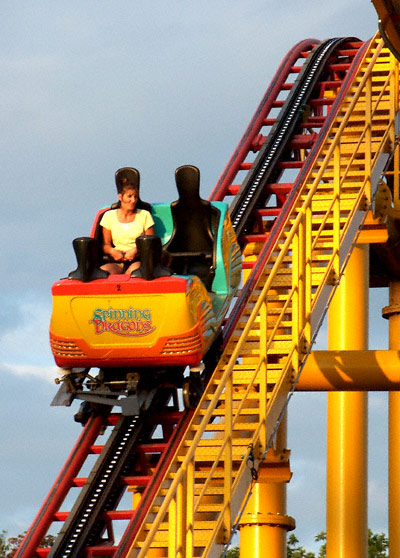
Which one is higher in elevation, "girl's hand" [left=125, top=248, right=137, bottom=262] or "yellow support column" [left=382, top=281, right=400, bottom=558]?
"yellow support column" [left=382, top=281, right=400, bottom=558]

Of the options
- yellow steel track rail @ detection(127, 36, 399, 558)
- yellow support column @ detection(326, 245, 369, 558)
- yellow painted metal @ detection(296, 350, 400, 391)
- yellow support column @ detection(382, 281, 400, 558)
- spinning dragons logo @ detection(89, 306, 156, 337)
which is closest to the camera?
yellow steel track rail @ detection(127, 36, 399, 558)

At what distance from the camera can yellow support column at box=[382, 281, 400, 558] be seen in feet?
42.6

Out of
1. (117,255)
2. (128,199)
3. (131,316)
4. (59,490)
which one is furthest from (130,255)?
(59,490)

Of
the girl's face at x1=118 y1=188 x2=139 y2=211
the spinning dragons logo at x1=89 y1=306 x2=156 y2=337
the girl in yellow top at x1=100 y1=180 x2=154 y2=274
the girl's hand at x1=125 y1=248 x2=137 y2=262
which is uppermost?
the girl's face at x1=118 y1=188 x2=139 y2=211

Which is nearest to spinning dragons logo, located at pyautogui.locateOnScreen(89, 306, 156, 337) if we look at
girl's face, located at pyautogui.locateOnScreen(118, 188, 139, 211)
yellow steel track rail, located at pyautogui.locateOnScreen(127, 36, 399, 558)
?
yellow steel track rail, located at pyautogui.locateOnScreen(127, 36, 399, 558)

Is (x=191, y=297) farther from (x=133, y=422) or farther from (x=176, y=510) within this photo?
(x=176, y=510)

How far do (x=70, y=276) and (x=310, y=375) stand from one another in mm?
3372

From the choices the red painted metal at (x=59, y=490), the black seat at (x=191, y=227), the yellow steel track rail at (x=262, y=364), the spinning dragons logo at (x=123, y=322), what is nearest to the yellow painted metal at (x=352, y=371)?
the yellow steel track rail at (x=262, y=364)

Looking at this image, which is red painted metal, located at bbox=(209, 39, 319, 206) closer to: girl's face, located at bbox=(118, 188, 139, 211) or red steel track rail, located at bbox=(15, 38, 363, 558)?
red steel track rail, located at bbox=(15, 38, 363, 558)

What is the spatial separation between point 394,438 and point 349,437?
1.09m

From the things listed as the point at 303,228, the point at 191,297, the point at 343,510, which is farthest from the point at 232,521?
the point at 343,510

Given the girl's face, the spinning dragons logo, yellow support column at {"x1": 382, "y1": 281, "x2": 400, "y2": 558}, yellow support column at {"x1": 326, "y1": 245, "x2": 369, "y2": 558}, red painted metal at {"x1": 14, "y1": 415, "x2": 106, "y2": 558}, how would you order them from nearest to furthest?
red painted metal at {"x1": 14, "y1": 415, "x2": 106, "y2": 558} < the spinning dragons logo < the girl's face < yellow support column at {"x1": 326, "y1": 245, "x2": 369, "y2": 558} < yellow support column at {"x1": 382, "y1": 281, "x2": 400, "y2": 558}

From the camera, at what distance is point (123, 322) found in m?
7.96

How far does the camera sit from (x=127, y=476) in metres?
8.02
